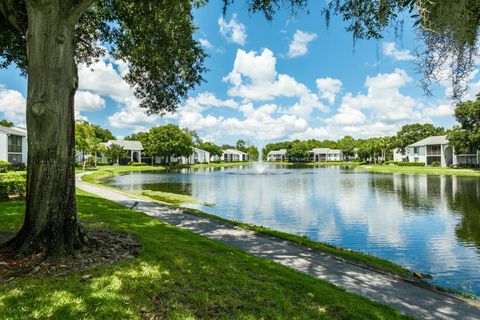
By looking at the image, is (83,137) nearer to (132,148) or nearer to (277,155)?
(132,148)

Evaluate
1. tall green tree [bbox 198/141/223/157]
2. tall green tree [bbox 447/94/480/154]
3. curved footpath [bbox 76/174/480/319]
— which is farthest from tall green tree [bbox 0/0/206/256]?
tall green tree [bbox 198/141/223/157]

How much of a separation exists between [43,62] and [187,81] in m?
6.46

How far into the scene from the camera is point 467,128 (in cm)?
5647

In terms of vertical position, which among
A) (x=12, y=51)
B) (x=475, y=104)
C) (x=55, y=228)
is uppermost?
(x=475, y=104)

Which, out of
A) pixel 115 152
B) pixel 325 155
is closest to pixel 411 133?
pixel 325 155

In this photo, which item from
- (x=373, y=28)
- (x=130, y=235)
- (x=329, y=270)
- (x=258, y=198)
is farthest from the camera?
(x=258, y=198)

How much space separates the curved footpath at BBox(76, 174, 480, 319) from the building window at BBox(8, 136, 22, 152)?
5021cm

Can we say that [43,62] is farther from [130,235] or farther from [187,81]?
[187,81]

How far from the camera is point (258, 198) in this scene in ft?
87.2

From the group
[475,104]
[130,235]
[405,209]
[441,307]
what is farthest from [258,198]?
[475,104]

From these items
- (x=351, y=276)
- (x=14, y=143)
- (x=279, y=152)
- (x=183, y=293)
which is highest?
(x=279, y=152)

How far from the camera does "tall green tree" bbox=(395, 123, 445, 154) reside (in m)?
97.3

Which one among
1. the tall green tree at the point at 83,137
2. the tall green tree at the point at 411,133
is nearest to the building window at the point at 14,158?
the tall green tree at the point at 83,137

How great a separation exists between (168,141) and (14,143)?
129 feet
